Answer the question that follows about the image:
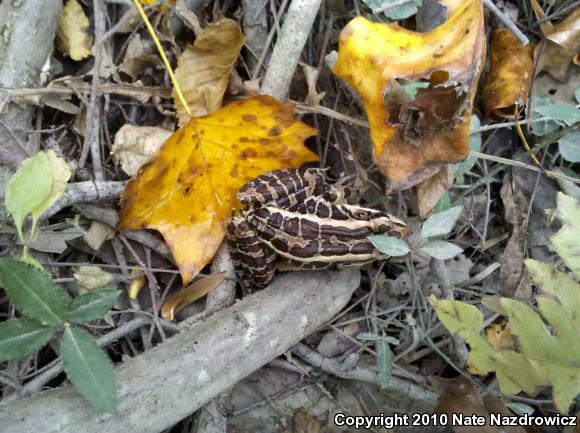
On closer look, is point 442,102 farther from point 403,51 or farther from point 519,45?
point 519,45

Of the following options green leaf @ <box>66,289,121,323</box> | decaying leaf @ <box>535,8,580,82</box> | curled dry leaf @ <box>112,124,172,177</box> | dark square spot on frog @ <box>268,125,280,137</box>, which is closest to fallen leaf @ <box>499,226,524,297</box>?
decaying leaf @ <box>535,8,580,82</box>

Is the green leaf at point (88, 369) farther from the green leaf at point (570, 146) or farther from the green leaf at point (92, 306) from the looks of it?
the green leaf at point (570, 146)

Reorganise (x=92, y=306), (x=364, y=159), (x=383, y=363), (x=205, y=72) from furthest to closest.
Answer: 1. (x=364, y=159)
2. (x=205, y=72)
3. (x=383, y=363)
4. (x=92, y=306)

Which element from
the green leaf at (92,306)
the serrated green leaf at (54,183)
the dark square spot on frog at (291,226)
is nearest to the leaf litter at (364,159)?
the serrated green leaf at (54,183)

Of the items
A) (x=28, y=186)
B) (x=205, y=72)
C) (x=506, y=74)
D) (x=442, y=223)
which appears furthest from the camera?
(x=506, y=74)

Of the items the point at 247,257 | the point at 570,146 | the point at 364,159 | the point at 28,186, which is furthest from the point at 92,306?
the point at 570,146

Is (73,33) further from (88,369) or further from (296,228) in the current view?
(88,369)

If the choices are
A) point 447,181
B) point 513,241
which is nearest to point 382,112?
point 447,181
